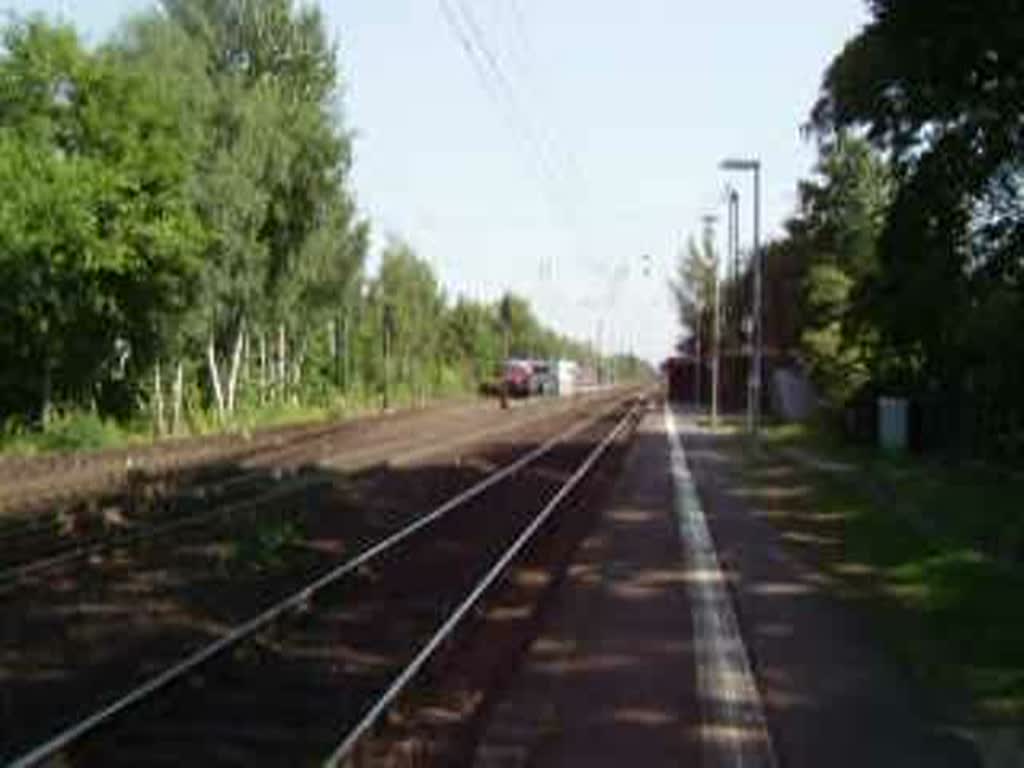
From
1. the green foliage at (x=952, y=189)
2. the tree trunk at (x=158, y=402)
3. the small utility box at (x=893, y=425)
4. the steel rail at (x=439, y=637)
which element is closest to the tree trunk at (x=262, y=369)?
the tree trunk at (x=158, y=402)

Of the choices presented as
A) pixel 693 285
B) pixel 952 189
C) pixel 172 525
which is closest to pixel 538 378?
pixel 693 285

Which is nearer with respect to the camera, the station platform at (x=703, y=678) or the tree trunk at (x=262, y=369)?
the station platform at (x=703, y=678)

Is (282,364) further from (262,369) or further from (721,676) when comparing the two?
(721,676)

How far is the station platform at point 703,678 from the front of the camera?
12031mm

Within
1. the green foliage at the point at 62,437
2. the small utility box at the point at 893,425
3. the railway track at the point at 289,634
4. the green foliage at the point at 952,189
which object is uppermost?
the green foliage at the point at 952,189

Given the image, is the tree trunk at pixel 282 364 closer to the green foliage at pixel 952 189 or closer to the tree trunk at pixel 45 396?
the tree trunk at pixel 45 396

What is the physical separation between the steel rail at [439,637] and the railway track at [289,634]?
10.1 inches

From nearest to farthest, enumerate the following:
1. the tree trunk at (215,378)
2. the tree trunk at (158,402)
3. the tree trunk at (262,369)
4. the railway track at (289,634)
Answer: the railway track at (289,634), the tree trunk at (158,402), the tree trunk at (215,378), the tree trunk at (262,369)

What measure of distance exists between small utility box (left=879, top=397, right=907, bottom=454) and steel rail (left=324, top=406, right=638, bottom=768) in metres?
13.1

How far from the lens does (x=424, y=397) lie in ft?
350

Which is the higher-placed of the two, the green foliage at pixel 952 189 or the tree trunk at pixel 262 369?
the green foliage at pixel 952 189

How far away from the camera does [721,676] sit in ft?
48.8

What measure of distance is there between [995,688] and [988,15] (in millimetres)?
14334

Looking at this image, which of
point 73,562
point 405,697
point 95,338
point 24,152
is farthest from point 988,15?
point 95,338
